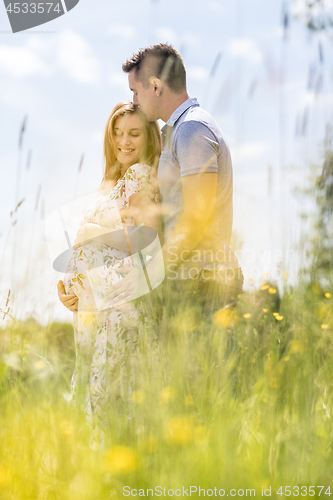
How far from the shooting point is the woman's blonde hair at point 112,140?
2116mm

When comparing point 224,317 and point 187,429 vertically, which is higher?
point 224,317

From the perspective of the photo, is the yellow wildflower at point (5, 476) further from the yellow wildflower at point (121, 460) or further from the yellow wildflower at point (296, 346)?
the yellow wildflower at point (296, 346)

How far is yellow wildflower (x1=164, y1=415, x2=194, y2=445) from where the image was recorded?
92cm

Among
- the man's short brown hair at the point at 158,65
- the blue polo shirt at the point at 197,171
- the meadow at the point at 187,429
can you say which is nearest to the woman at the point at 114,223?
the blue polo shirt at the point at 197,171

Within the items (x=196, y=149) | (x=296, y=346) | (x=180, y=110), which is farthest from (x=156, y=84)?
(x=296, y=346)

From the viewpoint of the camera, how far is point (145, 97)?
6.35 ft

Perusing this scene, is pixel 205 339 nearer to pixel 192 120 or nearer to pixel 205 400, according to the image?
pixel 205 400

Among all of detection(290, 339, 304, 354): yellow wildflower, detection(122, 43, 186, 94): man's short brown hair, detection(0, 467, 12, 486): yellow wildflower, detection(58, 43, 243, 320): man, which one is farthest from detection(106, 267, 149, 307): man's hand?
detection(122, 43, 186, 94): man's short brown hair

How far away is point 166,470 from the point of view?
889 millimetres

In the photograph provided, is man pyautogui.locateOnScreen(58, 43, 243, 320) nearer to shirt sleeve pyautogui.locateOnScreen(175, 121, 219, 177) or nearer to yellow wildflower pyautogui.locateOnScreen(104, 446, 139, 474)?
shirt sleeve pyautogui.locateOnScreen(175, 121, 219, 177)

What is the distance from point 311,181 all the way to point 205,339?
0.88 metres

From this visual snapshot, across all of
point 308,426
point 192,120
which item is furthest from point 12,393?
point 192,120

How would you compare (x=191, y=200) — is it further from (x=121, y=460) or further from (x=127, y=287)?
(x=121, y=460)

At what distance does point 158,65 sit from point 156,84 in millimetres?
84
